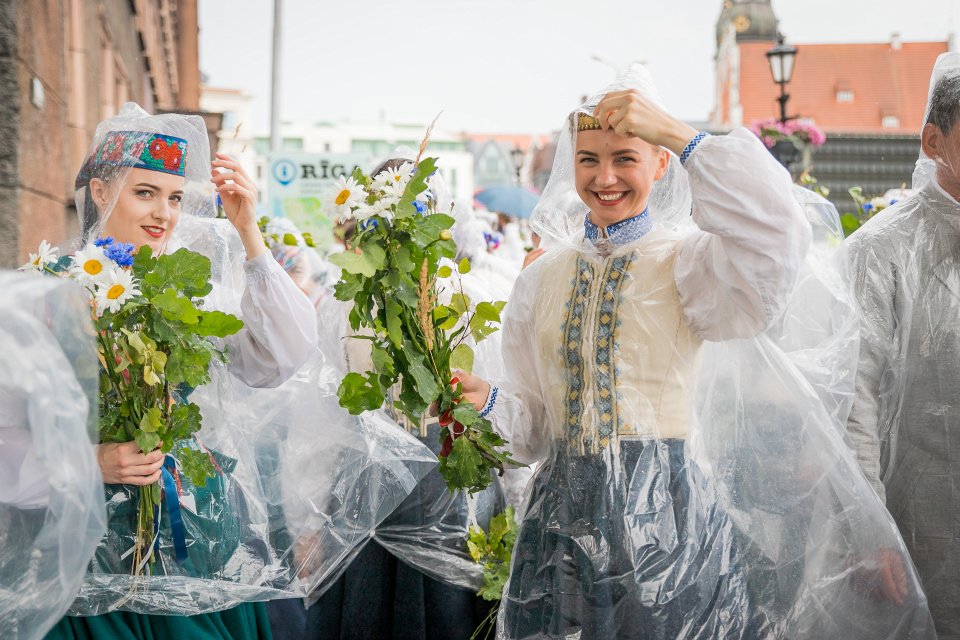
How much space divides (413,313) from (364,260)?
22 cm

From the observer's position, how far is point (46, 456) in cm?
164

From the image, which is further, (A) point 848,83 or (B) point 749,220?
(A) point 848,83

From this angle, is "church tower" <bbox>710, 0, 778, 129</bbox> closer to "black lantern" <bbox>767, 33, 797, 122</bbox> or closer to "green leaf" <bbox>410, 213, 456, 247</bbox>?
"black lantern" <bbox>767, 33, 797, 122</bbox>

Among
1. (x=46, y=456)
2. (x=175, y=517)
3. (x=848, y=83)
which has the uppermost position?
(x=848, y=83)

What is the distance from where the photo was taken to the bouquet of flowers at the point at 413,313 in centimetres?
238

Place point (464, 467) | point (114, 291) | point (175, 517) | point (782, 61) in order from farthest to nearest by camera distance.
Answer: point (782, 61)
point (464, 467)
point (175, 517)
point (114, 291)

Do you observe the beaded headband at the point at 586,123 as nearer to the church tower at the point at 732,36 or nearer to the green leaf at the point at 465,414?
the green leaf at the point at 465,414

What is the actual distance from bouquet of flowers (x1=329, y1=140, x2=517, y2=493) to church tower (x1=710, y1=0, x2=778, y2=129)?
174ft

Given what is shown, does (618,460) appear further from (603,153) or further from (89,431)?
(89,431)

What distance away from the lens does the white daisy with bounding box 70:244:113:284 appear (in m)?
2.17

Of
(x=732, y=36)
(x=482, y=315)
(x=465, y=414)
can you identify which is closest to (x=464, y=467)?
(x=465, y=414)

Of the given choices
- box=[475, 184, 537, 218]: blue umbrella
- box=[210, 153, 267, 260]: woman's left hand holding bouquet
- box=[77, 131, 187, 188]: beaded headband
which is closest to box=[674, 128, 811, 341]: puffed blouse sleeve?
box=[210, 153, 267, 260]: woman's left hand holding bouquet

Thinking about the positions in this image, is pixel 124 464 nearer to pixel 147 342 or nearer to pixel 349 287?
pixel 147 342

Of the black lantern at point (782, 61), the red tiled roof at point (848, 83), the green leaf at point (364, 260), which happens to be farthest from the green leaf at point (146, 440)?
the red tiled roof at point (848, 83)
